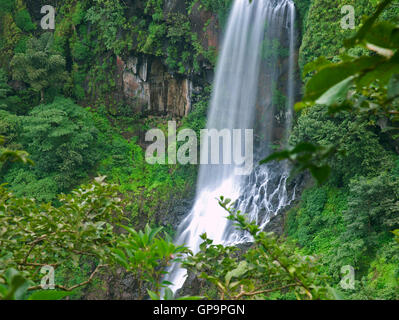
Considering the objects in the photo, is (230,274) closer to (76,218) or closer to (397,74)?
(76,218)

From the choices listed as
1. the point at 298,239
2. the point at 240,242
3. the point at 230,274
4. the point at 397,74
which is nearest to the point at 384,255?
the point at 298,239

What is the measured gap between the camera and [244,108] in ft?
33.3

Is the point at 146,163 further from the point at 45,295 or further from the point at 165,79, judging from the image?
the point at 45,295

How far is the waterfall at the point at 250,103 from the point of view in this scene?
861 centimetres

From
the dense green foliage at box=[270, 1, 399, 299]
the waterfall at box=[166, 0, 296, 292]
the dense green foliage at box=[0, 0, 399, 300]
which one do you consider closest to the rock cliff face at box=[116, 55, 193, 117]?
the dense green foliage at box=[0, 0, 399, 300]

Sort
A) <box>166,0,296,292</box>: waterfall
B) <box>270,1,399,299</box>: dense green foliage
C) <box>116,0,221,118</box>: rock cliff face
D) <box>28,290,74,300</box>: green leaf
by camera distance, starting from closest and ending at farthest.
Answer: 1. <box>28,290,74,300</box>: green leaf
2. <box>270,1,399,299</box>: dense green foliage
3. <box>166,0,296,292</box>: waterfall
4. <box>116,0,221,118</box>: rock cliff face

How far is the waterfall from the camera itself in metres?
8.61

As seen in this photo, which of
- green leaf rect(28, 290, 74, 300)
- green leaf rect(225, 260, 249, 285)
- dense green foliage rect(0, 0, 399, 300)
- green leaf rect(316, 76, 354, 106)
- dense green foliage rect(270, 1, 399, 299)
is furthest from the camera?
dense green foliage rect(270, 1, 399, 299)

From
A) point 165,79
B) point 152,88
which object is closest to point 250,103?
point 165,79

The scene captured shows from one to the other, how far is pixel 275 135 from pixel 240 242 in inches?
133

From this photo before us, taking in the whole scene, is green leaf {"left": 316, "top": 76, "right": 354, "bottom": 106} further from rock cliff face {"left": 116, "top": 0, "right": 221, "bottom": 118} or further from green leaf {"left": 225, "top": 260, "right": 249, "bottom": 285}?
rock cliff face {"left": 116, "top": 0, "right": 221, "bottom": 118}

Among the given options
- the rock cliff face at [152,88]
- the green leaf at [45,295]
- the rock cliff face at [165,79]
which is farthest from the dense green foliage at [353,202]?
the rock cliff face at [152,88]

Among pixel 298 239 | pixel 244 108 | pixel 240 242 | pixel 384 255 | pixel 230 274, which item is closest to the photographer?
pixel 230 274

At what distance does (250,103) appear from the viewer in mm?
10031
